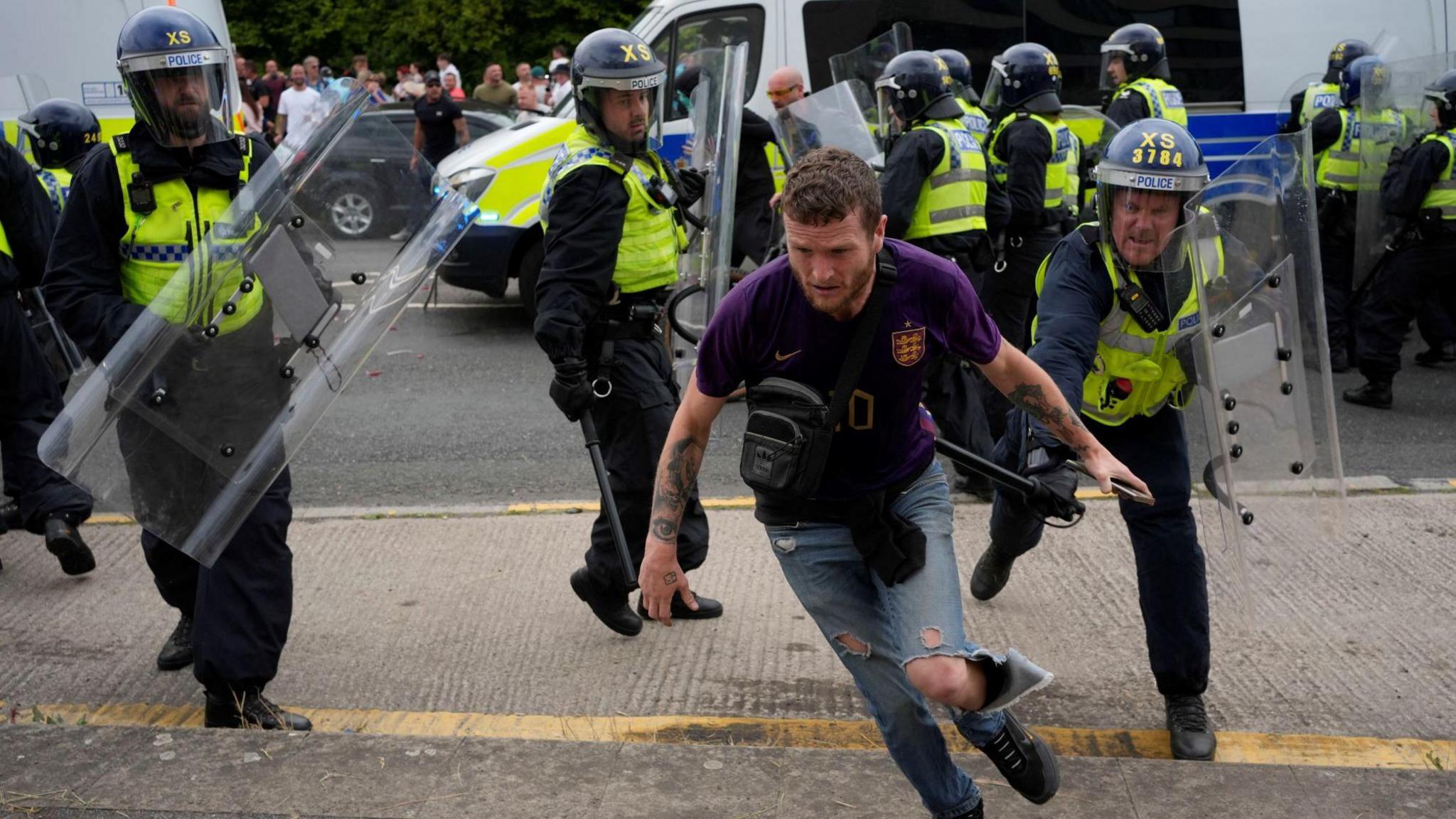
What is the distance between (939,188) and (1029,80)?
41.2 inches

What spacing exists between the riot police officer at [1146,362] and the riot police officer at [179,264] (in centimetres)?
214

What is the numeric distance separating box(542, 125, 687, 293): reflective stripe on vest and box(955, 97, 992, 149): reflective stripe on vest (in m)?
2.58

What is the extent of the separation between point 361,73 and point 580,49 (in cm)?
1643

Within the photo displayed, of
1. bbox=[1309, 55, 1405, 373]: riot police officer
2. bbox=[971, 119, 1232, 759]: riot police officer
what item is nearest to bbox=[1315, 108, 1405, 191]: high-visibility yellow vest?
bbox=[1309, 55, 1405, 373]: riot police officer

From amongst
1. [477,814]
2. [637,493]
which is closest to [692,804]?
[477,814]

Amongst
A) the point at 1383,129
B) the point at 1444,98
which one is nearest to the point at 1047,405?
the point at 1444,98

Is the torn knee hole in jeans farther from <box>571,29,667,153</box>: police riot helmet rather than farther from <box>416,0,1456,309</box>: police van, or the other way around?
<box>416,0,1456,309</box>: police van

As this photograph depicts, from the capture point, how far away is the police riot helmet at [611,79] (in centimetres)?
470

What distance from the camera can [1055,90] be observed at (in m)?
7.46

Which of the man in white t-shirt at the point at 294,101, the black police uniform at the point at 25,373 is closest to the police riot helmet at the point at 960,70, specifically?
the black police uniform at the point at 25,373

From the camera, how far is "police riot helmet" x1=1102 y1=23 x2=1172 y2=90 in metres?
8.84

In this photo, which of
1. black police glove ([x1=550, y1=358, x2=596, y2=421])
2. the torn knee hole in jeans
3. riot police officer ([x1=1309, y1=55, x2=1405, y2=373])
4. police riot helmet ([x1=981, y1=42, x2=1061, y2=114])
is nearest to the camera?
the torn knee hole in jeans

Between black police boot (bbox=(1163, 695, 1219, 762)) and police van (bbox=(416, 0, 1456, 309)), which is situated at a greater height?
police van (bbox=(416, 0, 1456, 309))

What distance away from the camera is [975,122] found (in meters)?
7.25
